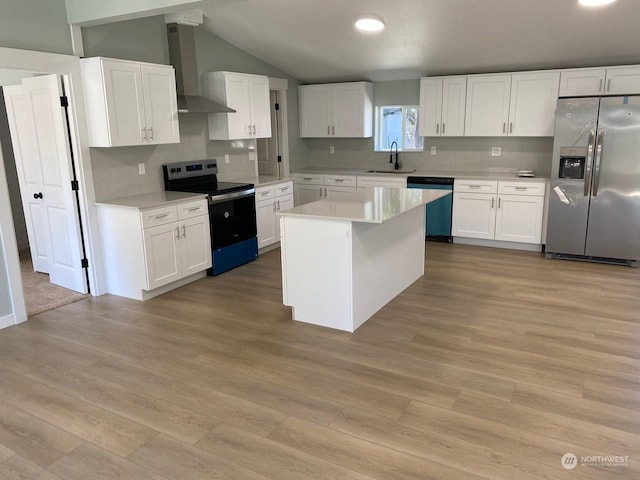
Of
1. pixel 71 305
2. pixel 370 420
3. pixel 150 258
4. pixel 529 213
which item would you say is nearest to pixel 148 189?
pixel 150 258

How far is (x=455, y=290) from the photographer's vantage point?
15.0ft

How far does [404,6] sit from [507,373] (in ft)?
11.4

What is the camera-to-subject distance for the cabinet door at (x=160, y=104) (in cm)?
454

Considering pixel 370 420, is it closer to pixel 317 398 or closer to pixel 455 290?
pixel 317 398

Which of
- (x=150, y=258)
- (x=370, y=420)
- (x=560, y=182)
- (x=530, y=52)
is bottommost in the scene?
(x=370, y=420)

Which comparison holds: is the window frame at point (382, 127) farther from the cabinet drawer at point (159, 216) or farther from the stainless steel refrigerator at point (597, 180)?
the cabinet drawer at point (159, 216)

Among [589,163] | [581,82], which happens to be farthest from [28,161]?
[581,82]

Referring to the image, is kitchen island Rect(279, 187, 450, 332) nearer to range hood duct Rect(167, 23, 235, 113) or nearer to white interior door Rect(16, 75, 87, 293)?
range hood duct Rect(167, 23, 235, 113)

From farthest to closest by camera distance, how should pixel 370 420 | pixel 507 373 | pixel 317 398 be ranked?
pixel 507 373 < pixel 317 398 < pixel 370 420

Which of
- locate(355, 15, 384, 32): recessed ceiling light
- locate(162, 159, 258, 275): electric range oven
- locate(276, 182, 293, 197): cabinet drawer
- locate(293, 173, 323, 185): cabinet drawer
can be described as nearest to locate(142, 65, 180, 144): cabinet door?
locate(162, 159, 258, 275): electric range oven

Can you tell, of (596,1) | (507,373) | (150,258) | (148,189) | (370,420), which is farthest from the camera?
(148,189)

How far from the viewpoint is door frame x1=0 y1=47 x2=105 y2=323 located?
3.77 meters

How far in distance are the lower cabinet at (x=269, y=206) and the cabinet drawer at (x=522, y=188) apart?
8.85 feet

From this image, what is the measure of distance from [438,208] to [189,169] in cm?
323
